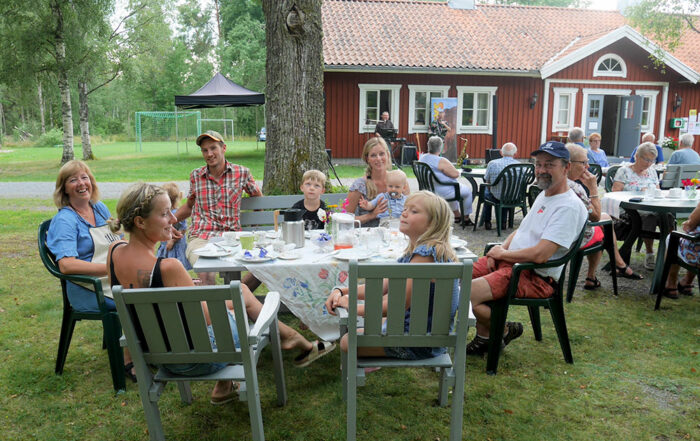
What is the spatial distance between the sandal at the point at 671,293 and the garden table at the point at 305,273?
2622mm

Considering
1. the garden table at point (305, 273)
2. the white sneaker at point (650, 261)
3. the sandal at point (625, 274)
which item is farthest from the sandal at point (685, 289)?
the garden table at point (305, 273)

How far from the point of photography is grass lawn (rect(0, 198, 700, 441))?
8.77ft

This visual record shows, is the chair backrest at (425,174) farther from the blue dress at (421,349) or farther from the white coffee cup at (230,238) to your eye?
the blue dress at (421,349)

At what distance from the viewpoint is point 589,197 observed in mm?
4785

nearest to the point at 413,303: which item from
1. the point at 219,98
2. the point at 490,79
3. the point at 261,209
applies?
the point at 261,209

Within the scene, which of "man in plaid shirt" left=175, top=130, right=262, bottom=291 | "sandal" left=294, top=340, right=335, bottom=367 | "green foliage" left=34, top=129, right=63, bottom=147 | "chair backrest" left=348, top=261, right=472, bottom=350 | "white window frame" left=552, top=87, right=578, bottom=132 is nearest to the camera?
"chair backrest" left=348, top=261, right=472, bottom=350

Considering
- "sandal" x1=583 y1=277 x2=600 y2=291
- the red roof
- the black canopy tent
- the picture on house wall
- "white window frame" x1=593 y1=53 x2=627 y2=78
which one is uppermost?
the red roof

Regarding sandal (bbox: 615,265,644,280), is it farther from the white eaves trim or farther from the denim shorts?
the white eaves trim

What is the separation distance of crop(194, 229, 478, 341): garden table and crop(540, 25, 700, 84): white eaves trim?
50.2 ft

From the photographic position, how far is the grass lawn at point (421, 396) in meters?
2.67

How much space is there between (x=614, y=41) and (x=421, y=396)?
17.3 m

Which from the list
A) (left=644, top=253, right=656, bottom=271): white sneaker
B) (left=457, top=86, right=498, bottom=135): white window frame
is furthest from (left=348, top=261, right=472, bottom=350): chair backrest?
(left=457, top=86, right=498, bottom=135): white window frame

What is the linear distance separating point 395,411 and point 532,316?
4.68ft

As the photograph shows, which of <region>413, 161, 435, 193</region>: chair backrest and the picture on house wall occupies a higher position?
the picture on house wall
